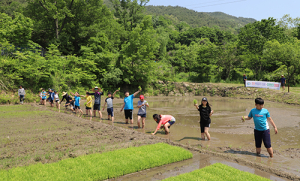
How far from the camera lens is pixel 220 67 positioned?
46.5 meters

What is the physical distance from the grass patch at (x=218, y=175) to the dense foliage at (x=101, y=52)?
22.9 meters

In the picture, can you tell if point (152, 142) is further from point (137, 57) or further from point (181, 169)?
point (137, 57)

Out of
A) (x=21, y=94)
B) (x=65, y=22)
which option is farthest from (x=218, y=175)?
(x=65, y=22)

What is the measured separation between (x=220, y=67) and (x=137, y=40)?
22.7m

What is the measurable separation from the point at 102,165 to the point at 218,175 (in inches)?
124

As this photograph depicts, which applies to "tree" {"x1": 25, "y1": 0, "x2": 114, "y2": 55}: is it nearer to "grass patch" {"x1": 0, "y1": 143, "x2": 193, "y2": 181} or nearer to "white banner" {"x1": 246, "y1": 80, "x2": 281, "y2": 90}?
"white banner" {"x1": 246, "y1": 80, "x2": 281, "y2": 90}

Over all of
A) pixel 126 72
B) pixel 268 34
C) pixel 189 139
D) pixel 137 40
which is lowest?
pixel 189 139

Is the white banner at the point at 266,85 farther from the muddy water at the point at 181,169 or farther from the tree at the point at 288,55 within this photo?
the muddy water at the point at 181,169

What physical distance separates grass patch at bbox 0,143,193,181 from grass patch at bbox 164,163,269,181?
3.76 feet

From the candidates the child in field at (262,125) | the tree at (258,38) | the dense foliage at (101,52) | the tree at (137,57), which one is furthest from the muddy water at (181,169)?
the tree at (258,38)

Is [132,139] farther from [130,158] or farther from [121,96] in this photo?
[121,96]

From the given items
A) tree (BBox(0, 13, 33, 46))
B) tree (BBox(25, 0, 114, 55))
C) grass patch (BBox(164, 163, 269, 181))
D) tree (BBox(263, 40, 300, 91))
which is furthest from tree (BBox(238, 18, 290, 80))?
grass patch (BBox(164, 163, 269, 181))

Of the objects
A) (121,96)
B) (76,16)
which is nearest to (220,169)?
(121,96)

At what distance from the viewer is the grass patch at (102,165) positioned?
5172 mm
